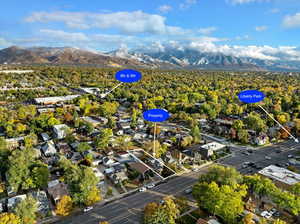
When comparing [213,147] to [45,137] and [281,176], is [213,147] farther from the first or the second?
[45,137]

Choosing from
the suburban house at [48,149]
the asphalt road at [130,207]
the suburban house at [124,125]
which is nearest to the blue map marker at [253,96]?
the asphalt road at [130,207]

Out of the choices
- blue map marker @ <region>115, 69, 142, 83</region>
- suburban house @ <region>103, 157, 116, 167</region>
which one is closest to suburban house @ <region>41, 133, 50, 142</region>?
suburban house @ <region>103, 157, 116, 167</region>

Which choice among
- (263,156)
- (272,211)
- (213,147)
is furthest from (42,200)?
(263,156)

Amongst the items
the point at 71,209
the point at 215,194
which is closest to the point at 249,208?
the point at 215,194

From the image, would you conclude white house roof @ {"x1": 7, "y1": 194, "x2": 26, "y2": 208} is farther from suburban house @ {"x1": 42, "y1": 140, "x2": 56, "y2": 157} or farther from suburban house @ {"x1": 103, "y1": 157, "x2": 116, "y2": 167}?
suburban house @ {"x1": 103, "y1": 157, "x2": 116, "y2": 167}

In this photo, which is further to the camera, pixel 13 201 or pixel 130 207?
pixel 130 207
